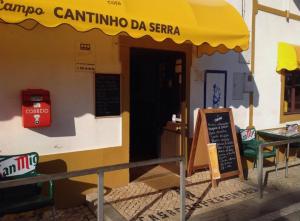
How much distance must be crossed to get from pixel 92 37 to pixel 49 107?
1.24m

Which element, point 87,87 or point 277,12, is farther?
point 277,12

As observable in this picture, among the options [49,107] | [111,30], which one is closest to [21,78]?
[49,107]

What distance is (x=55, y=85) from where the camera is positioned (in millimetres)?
4629

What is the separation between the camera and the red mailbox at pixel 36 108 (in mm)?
4293

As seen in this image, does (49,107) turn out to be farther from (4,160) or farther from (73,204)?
(73,204)


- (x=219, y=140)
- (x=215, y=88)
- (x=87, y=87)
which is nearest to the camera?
(x=87, y=87)

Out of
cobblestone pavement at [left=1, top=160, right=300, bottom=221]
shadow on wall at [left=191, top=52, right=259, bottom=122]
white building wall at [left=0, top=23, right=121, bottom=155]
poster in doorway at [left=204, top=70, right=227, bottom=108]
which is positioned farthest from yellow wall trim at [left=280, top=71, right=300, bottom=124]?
white building wall at [left=0, top=23, right=121, bottom=155]

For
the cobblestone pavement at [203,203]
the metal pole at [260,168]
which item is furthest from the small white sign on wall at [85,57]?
the metal pole at [260,168]

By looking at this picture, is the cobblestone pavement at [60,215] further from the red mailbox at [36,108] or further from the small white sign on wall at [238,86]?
the small white sign on wall at [238,86]

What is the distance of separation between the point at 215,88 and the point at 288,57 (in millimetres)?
2108

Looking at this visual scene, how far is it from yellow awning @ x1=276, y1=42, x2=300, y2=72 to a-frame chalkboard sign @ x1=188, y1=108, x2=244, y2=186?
212cm

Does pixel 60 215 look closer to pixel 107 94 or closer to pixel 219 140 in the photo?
pixel 107 94

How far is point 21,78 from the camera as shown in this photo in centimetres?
435

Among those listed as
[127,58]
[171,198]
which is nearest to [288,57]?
[127,58]
